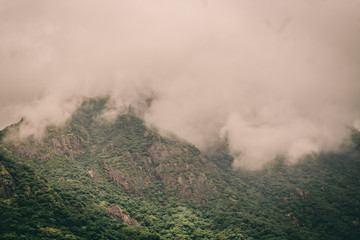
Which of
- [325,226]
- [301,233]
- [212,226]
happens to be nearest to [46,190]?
[212,226]

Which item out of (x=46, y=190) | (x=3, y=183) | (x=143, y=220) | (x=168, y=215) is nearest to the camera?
(x=3, y=183)

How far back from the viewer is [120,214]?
17600 centimetres

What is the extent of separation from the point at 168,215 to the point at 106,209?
181 ft

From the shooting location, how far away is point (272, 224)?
18688 centimetres

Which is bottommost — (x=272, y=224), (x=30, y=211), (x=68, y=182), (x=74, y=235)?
(x=74, y=235)

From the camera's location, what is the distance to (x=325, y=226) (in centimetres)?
18488

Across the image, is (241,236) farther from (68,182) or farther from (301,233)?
(68,182)

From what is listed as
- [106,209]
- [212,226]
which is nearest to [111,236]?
[106,209]

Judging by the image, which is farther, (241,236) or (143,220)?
(143,220)

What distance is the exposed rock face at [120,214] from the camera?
568ft

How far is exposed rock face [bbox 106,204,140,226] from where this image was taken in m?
173

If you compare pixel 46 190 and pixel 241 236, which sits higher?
pixel 46 190

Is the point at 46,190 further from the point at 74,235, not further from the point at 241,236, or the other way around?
the point at 241,236

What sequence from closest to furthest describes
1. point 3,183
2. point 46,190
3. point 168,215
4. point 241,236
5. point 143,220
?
point 3,183 < point 46,190 < point 241,236 < point 143,220 < point 168,215
